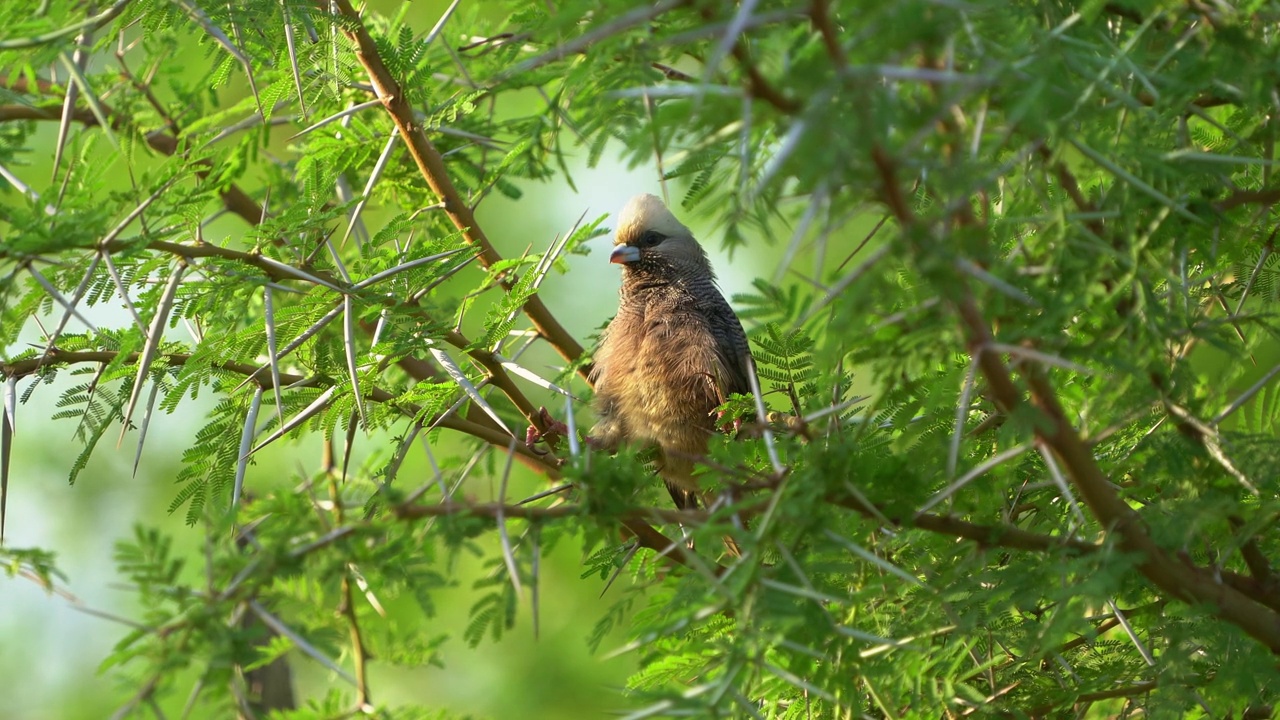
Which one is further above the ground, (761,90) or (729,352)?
(729,352)

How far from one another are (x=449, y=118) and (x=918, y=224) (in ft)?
7.22

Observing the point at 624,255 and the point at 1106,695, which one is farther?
the point at 624,255

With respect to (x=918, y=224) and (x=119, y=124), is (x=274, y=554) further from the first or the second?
(x=119, y=124)

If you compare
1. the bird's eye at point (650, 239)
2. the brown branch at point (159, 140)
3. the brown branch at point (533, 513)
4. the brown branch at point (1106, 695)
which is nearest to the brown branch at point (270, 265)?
the brown branch at point (159, 140)

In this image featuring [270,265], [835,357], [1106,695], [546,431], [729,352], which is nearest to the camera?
[835,357]

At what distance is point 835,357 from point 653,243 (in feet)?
10.1

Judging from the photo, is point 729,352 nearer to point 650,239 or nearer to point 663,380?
point 663,380

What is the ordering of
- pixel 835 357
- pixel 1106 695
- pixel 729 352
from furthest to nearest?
1. pixel 729 352
2. pixel 1106 695
3. pixel 835 357

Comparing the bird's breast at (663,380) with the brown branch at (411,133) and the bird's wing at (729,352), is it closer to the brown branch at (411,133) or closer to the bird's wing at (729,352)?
the bird's wing at (729,352)

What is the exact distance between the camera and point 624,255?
471cm

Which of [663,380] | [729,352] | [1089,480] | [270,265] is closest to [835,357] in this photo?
[1089,480]

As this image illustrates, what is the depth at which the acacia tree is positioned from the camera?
1534mm

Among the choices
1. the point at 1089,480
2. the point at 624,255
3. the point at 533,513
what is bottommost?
the point at 1089,480

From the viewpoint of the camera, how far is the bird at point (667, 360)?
4.04m
